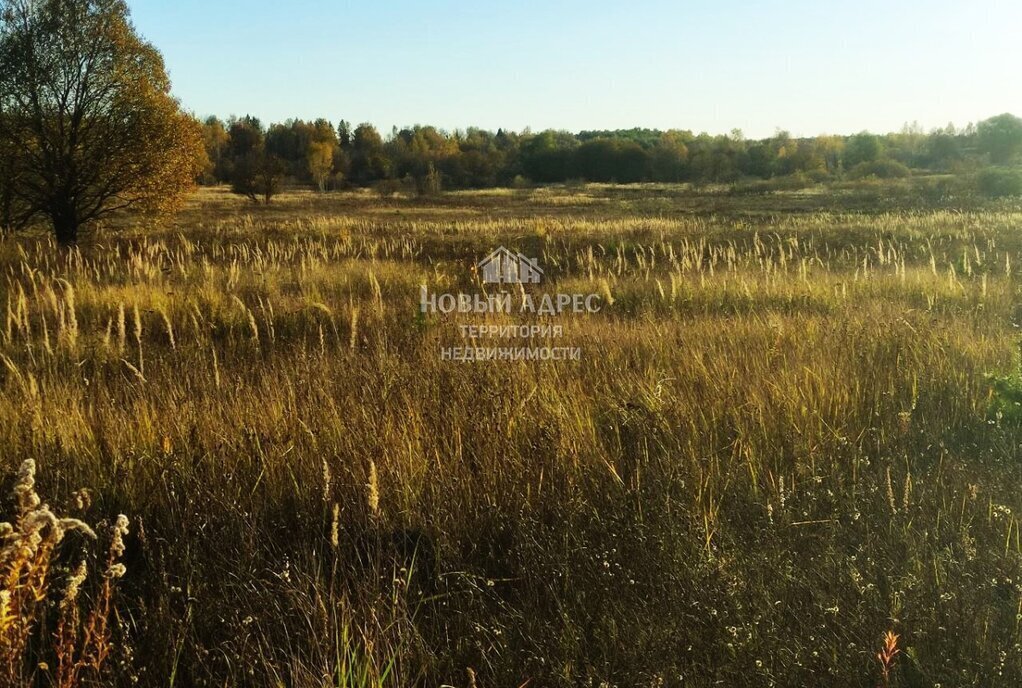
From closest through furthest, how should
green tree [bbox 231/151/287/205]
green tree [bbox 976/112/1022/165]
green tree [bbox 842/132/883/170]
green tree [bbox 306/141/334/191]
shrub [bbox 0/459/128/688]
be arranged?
shrub [bbox 0/459/128/688] < green tree [bbox 231/151/287/205] < green tree [bbox 976/112/1022/165] < green tree [bbox 306/141/334/191] < green tree [bbox 842/132/883/170]

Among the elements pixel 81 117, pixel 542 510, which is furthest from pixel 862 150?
pixel 542 510

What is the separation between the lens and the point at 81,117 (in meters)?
15.6

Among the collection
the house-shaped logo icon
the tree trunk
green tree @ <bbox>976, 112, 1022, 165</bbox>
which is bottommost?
the house-shaped logo icon

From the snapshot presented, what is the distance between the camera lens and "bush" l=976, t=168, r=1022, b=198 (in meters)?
34.0

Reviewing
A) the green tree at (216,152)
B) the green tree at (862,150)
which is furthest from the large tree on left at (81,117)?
the green tree at (862,150)

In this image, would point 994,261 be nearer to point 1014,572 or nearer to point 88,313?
point 1014,572

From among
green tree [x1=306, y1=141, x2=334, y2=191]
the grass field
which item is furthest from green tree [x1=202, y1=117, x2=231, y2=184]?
the grass field

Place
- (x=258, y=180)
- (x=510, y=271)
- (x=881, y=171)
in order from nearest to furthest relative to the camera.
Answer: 1. (x=510, y=271)
2. (x=258, y=180)
3. (x=881, y=171)

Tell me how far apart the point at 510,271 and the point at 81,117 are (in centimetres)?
1297

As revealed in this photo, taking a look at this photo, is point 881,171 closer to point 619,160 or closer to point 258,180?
point 619,160

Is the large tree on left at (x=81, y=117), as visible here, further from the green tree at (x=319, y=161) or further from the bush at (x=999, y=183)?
the green tree at (x=319, y=161)

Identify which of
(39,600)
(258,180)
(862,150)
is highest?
(862,150)

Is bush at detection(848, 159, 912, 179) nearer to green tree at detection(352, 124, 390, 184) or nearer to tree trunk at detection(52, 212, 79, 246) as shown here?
green tree at detection(352, 124, 390, 184)

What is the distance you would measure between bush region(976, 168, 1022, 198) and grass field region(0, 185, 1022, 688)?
1505 inches
